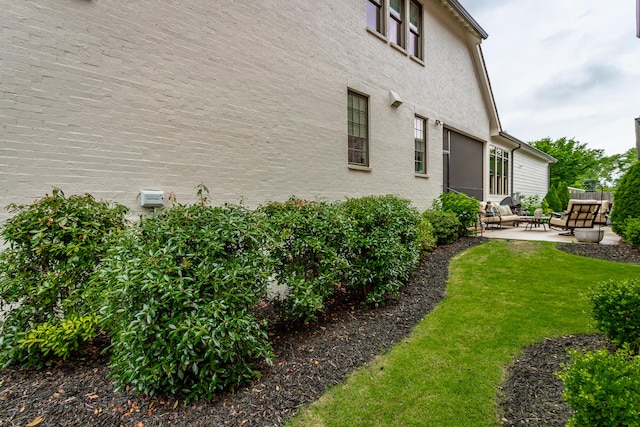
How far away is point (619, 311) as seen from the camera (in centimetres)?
275

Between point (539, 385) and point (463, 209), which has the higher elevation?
point (463, 209)

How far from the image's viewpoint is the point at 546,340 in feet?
11.3

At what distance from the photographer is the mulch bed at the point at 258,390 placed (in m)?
2.31

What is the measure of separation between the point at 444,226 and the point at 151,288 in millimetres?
7791

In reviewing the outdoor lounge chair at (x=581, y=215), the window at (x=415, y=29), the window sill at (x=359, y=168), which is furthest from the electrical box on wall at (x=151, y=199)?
the outdoor lounge chair at (x=581, y=215)

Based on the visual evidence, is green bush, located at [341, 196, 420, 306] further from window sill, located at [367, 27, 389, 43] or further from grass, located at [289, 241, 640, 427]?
window sill, located at [367, 27, 389, 43]

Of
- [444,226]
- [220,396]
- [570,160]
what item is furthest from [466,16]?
[570,160]

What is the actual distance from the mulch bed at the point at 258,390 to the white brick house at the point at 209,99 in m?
1.80

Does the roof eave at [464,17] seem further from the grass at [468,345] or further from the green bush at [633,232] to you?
the grass at [468,345]

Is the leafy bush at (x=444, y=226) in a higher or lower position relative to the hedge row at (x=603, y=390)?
higher

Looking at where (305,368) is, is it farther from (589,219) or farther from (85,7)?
(589,219)

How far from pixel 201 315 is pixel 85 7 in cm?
394

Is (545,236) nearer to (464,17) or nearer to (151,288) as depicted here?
(464,17)

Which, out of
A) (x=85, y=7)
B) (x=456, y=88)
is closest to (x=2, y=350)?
(x=85, y=7)
